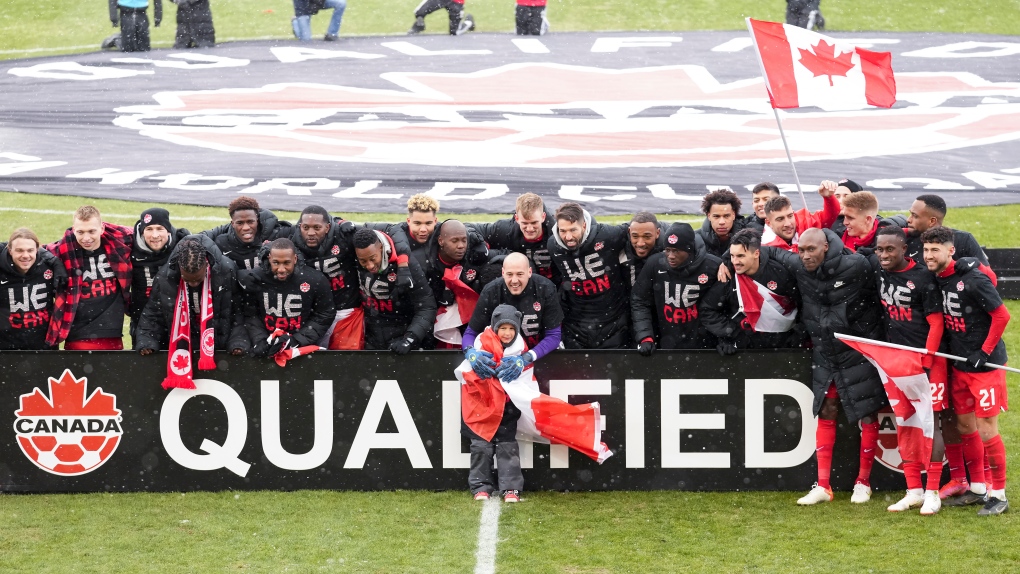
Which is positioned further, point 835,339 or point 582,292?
point 582,292

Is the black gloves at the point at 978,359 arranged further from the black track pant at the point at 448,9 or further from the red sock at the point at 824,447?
the black track pant at the point at 448,9

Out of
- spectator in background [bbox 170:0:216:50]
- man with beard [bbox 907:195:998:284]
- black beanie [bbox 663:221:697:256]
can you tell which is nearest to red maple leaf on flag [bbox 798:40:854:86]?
man with beard [bbox 907:195:998:284]

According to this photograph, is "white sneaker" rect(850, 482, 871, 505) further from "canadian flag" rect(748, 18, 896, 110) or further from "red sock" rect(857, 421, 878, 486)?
"canadian flag" rect(748, 18, 896, 110)

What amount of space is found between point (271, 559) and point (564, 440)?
1.94 meters

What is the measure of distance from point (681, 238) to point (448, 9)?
1735 centimetres

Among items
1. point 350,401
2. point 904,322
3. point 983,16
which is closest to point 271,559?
point 350,401

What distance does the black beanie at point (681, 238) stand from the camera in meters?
7.51

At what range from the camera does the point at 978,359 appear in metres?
6.96

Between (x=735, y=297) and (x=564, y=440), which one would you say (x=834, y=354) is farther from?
(x=564, y=440)

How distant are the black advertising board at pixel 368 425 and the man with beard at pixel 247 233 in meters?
0.74

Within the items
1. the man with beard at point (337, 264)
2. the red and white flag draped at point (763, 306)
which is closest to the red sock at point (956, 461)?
the red and white flag draped at point (763, 306)

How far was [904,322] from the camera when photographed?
→ 7180 millimetres

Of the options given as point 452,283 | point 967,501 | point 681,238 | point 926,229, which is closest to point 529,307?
point 452,283

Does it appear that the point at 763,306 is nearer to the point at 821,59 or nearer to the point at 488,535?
the point at 488,535
